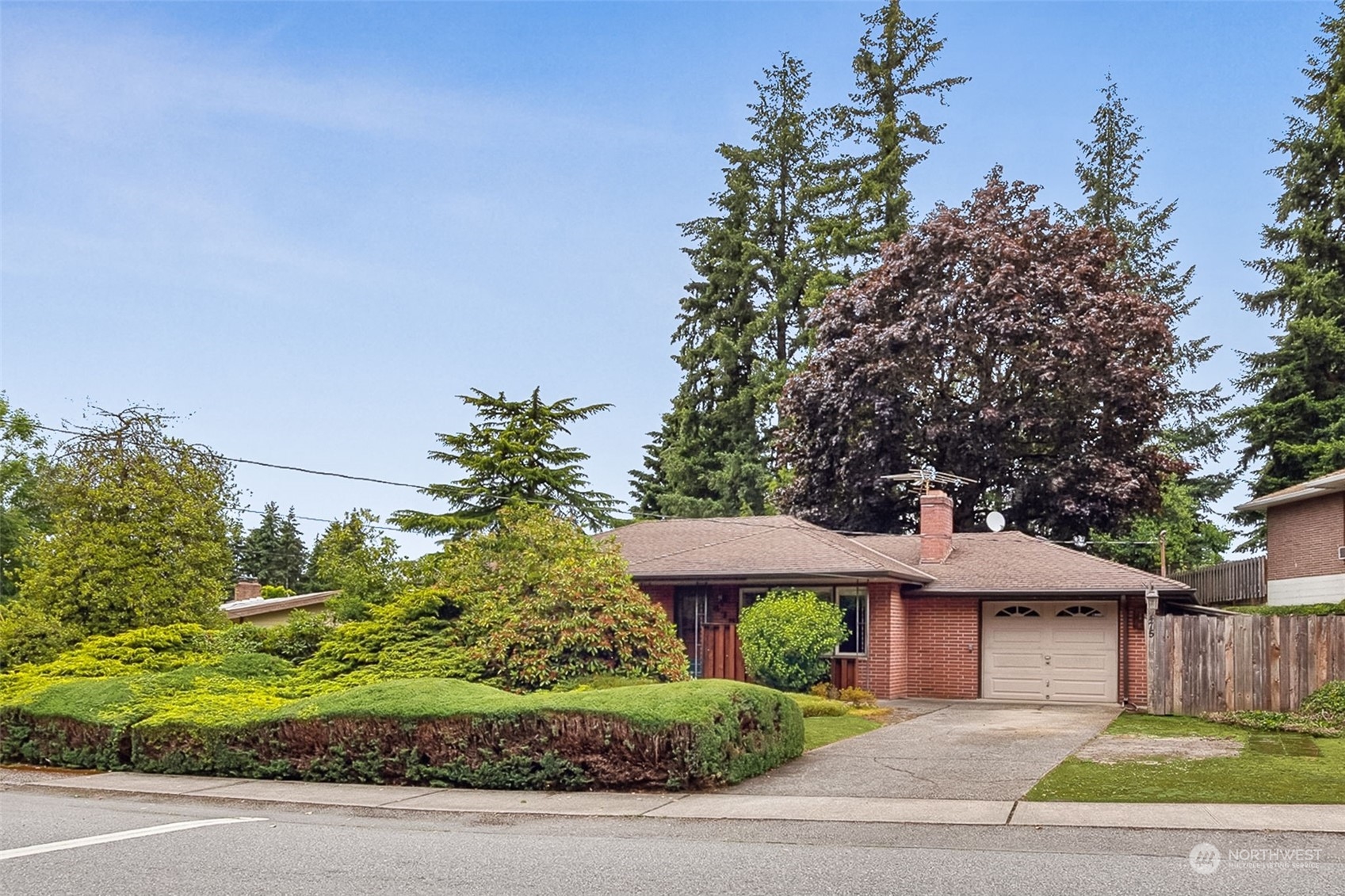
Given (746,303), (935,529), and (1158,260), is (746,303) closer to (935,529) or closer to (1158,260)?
(1158,260)

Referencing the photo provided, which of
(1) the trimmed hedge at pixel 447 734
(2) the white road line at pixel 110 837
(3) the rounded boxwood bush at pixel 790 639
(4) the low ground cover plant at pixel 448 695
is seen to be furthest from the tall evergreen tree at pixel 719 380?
(2) the white road line at pixel 110 837

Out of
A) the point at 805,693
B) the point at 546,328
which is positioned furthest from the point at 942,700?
the point at 546,328

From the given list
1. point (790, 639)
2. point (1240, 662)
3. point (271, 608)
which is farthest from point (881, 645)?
point (271, 608)

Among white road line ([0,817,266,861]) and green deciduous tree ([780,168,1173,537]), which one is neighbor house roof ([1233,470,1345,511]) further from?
white road line ([0,817,266,861])

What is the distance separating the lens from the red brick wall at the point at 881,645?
2308 cm

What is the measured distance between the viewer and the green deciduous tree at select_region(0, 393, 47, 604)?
41.7 metres

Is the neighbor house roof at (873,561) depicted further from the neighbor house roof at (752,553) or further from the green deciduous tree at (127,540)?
the green deciduous tree at (127,540)

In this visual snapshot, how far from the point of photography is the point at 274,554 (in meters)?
60.3

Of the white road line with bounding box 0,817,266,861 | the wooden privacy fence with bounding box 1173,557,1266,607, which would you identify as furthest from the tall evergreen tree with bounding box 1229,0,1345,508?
the white road line with bounding box 0,817,266,861

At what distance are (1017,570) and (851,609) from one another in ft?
12.3

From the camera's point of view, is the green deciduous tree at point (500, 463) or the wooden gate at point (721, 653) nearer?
the wooden gate at point (721, 653)

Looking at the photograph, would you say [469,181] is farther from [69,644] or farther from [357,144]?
[69,644]

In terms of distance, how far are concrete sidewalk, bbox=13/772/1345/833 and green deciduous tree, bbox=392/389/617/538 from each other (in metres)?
20.5

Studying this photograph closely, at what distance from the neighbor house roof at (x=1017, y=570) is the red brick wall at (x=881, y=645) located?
3.85ft
